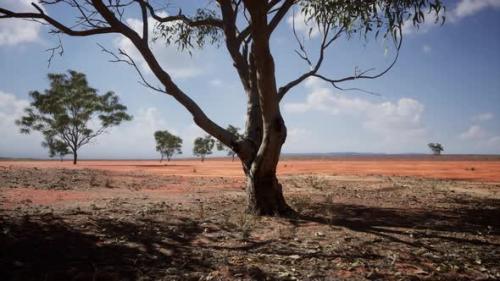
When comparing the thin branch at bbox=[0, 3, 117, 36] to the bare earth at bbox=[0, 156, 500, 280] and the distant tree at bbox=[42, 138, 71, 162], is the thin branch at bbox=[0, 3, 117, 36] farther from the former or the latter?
the distant tree at bbox=[42, 138, 71, 162]

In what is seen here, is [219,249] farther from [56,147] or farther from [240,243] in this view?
[56,147]

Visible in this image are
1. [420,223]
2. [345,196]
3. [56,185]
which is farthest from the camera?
[56,185]

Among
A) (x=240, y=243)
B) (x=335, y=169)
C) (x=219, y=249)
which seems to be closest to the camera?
(x=219, y=249)

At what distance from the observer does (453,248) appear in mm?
6035

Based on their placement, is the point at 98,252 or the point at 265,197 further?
the point at 265,197

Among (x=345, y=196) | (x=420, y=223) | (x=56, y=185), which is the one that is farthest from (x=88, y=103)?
(x=420, y=223)

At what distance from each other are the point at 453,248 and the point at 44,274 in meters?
5.73

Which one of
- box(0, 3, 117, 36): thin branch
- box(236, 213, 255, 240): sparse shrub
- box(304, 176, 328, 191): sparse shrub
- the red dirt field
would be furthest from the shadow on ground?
the red dirt field

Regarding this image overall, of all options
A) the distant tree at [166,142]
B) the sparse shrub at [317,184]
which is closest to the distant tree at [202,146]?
the distant tree at [166,142]

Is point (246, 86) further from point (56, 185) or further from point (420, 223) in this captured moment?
point (56, 185)

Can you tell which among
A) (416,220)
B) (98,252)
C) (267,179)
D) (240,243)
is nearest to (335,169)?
(416,220)

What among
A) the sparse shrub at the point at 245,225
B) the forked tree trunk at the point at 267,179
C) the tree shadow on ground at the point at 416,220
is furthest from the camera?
the forked tree trunk at the point at 267,179

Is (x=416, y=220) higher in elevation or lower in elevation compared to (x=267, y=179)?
lower

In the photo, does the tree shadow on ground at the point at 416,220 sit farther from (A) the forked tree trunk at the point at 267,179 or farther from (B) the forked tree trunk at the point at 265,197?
(A) the forked tree trunk at the point at 267,179
